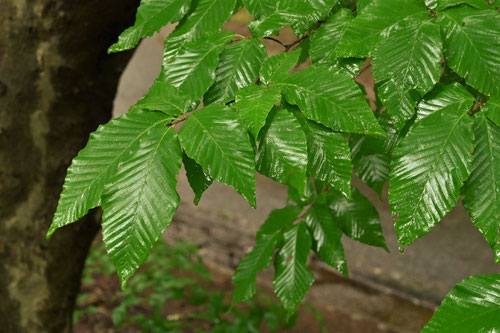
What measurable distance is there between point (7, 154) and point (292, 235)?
3.57 ft

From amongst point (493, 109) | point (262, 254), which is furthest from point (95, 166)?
point (262, 254)

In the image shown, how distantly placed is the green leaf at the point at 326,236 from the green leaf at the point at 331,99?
64cm

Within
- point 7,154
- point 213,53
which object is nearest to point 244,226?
point 7,154

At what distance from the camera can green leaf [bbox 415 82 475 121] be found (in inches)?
36.2

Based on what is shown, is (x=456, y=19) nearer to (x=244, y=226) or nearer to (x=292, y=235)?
(x=292, y=235)

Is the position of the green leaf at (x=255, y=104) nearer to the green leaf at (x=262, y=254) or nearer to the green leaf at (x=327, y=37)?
the green leaf at (x=327, y=37)

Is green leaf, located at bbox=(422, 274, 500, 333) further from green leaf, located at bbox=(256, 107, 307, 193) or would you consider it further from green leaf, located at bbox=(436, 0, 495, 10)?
green leaf, located at bbox=(436, 0, 495, 10)

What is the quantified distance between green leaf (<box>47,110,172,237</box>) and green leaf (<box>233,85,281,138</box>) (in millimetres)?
161

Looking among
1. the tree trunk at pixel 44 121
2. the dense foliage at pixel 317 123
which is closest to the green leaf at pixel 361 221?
the dense foliage at pixel 317 123

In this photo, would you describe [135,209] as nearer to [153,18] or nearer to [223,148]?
[223,148]

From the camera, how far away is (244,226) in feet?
17.0

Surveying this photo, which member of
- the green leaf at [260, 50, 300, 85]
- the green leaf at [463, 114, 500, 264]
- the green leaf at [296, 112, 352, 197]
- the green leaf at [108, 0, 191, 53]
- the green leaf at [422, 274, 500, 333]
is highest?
the green leaf at [108, 0, 191, 53]

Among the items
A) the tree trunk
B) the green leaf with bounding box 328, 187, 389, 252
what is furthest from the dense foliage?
the tree trunk

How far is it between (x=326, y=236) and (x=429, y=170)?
0.69 m
